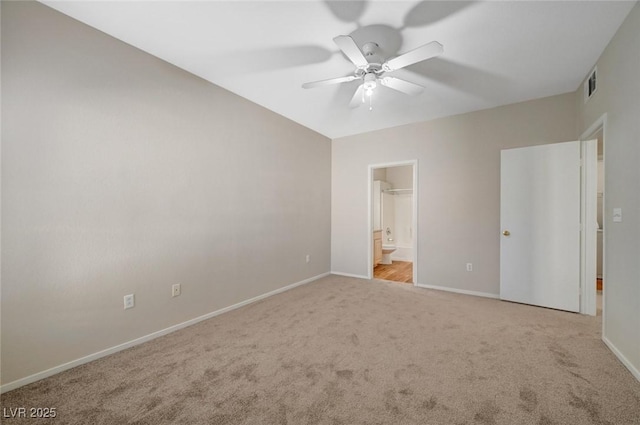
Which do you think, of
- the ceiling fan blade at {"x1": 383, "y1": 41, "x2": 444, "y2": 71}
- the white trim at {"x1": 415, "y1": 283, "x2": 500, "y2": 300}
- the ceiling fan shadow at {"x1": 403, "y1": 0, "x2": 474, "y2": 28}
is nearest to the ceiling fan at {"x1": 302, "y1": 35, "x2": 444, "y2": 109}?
the ceiling fan blade at {"x1": 383, "y1": 41, "x2": 444, "y2": 71}

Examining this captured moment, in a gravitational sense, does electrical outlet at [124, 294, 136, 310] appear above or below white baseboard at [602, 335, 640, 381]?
above

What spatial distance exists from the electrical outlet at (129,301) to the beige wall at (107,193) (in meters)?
0.05

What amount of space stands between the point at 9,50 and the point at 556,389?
407 centimetres

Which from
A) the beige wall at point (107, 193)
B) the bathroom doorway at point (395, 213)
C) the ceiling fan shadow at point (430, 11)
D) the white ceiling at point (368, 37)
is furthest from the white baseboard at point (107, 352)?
the bathroom doorway at point (395, 213)

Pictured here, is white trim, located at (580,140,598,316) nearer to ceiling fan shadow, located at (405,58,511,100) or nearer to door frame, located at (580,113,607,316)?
door frame, located at (580,113,607,316)

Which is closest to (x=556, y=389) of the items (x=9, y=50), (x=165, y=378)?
(x=165, y=378)

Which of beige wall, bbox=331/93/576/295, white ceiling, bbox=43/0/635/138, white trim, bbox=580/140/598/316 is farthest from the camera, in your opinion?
beige wall, bbox=331/93/576/295

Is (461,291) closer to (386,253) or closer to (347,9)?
(386,253)

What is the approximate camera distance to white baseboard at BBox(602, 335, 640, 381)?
1685mm

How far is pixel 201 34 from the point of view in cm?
204

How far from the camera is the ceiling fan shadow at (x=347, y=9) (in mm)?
1693

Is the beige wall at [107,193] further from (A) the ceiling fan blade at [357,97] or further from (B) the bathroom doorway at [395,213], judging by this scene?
(B) the bathroom doorway at [395,213]

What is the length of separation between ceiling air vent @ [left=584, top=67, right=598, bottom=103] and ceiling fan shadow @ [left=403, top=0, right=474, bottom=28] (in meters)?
1.78

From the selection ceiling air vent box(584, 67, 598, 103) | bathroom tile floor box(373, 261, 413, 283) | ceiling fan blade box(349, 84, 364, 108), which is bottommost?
bathroom tile floor box(373, 261, 413, 283)
